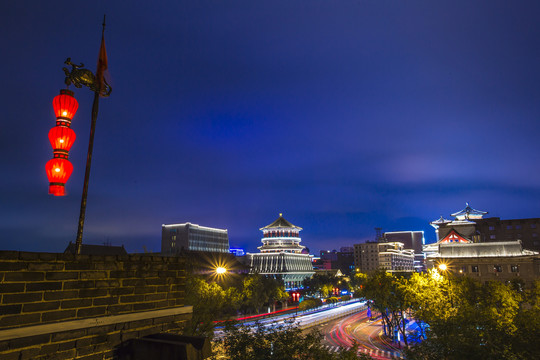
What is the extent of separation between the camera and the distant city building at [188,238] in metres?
144

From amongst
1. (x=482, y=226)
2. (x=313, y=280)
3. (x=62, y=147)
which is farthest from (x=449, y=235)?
(x=62, y=147)

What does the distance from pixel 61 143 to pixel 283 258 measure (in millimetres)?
93831

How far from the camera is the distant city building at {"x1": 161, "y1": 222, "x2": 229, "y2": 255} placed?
472 feet

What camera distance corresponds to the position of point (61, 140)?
449 inches

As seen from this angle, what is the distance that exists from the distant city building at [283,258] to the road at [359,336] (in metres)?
36.5

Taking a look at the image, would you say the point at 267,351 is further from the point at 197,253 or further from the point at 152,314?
the point at 197,253

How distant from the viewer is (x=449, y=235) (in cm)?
Answer: 6688

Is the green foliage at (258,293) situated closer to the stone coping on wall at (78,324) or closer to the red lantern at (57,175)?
the red lantern at (57,175)

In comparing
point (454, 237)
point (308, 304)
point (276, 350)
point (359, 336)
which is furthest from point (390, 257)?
point (276, 350)

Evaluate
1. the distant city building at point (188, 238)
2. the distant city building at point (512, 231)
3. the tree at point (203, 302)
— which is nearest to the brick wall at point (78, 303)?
the tree at point (203, 302)

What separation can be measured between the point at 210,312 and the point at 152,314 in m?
25.8

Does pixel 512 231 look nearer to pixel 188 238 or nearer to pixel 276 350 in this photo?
pixel 276 350

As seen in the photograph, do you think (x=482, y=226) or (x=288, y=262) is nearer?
(x=482, y=226)

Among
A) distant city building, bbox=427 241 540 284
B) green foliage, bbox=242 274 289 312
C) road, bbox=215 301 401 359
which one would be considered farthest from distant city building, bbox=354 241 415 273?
distant city building, bbox=427 241 540 284
